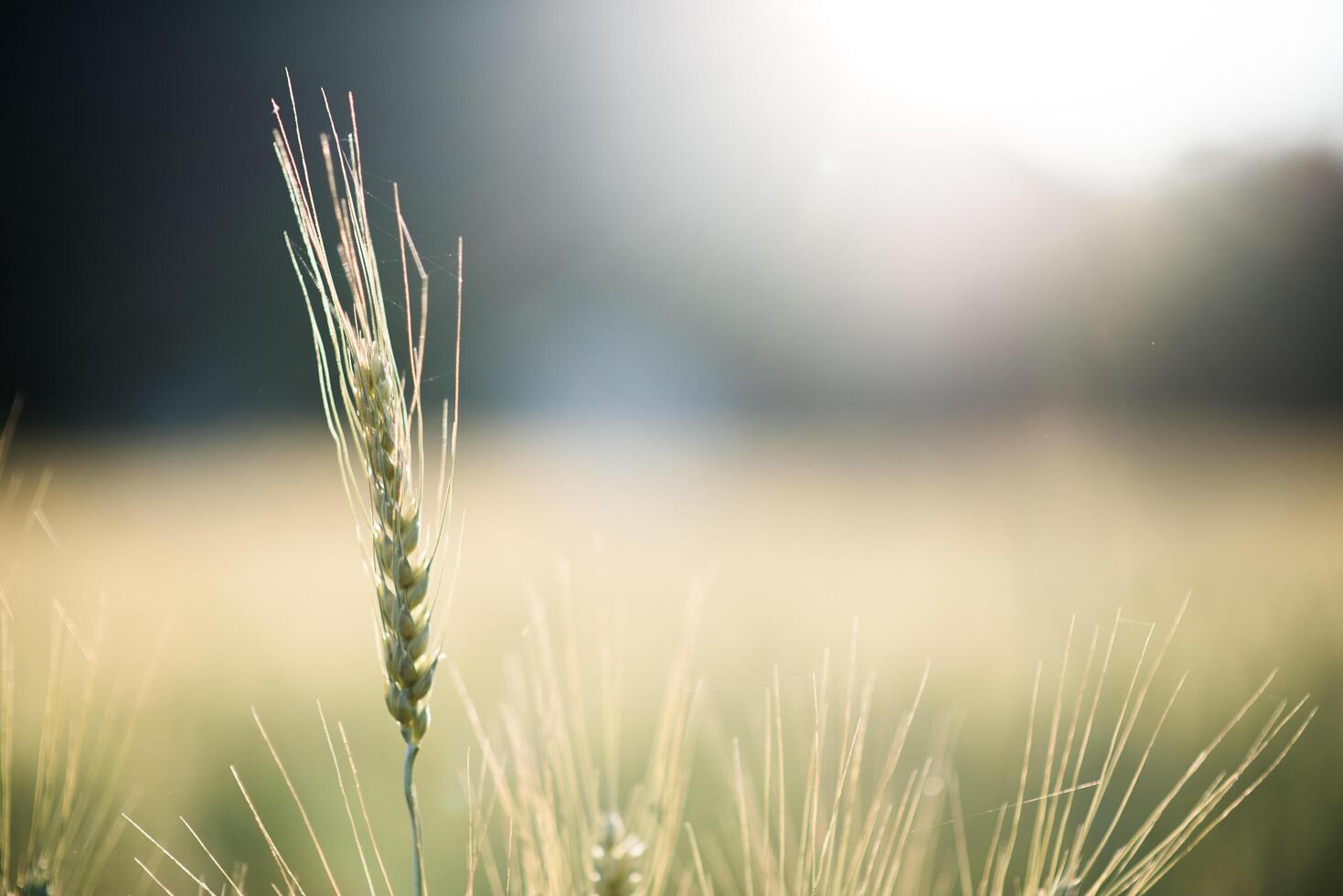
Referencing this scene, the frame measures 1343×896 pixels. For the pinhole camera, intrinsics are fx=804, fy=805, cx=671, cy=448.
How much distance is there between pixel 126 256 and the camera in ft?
7.98

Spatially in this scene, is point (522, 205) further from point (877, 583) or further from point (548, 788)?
point (548, 788)

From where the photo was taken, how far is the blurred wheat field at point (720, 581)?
37.3 inches

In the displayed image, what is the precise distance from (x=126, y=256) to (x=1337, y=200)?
2.96 metres

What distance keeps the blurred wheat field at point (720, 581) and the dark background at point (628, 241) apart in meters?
0.17

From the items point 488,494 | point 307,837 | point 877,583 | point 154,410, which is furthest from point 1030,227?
Answer: point 154,410

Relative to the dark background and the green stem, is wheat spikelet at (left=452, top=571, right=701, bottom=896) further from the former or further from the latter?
the dark background

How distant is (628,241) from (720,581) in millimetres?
863

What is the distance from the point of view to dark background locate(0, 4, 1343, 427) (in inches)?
55.5

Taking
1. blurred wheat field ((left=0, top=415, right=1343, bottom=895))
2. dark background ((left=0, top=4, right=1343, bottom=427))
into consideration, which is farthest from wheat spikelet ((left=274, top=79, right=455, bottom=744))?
dark background ((left=0, top=4, right=1343, bottom=427))

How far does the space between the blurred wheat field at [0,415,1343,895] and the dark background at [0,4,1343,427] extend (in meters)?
0.17

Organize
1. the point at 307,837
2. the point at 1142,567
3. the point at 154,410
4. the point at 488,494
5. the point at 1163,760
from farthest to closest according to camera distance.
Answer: the point at 154,410 → the point at 488,494 → the point at 1142,567 → the point at 1163,760 → the point at 307,837

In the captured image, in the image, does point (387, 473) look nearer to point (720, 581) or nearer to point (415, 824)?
point (415, 824)

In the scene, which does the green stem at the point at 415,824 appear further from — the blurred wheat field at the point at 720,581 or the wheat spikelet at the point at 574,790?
the blurred wheat field at the point at 720,581

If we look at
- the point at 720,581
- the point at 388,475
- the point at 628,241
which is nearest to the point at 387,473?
the point at 388,475
